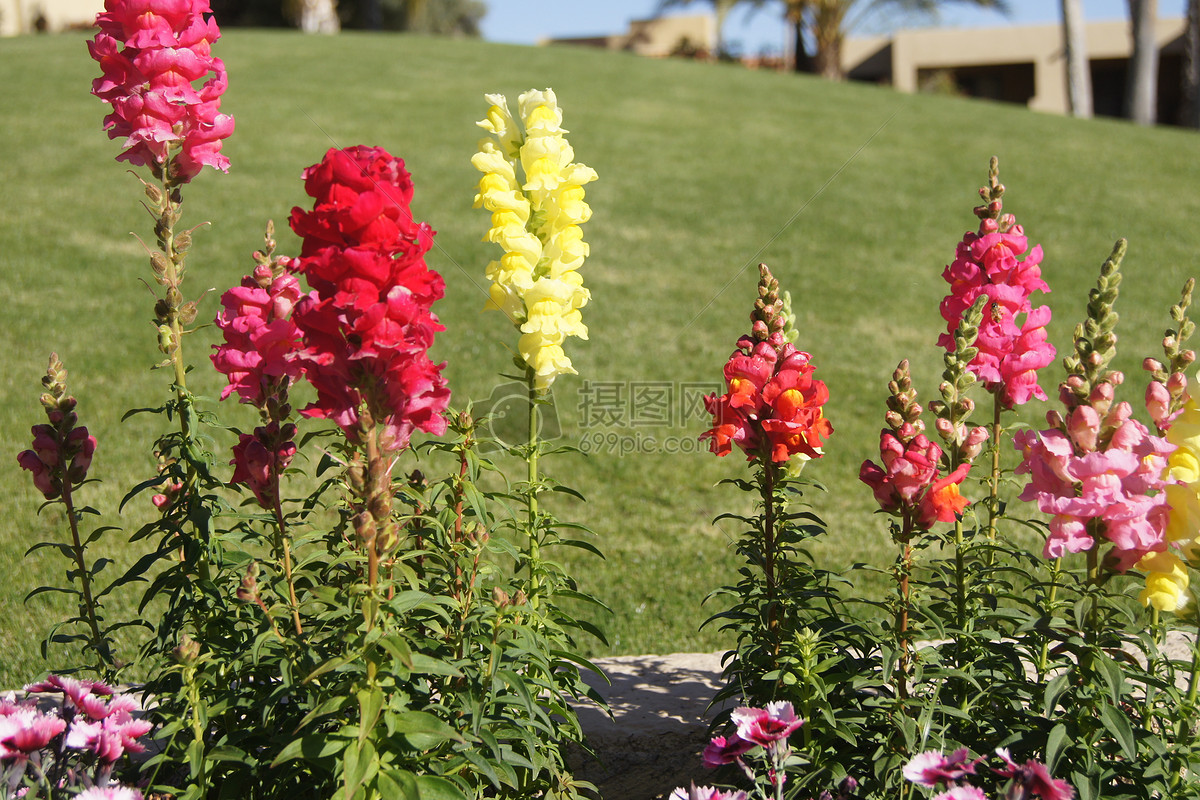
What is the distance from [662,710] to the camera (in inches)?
124

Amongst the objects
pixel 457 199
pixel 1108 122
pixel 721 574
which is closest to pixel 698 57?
pixel 1108 122

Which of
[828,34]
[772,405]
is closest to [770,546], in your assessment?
[772,405]

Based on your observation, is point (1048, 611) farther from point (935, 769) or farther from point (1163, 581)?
point (935, 769)

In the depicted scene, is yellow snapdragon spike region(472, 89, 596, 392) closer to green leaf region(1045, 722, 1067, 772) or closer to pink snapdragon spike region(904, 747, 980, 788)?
pink snapdragon spike region(904, 747, 980, 788)

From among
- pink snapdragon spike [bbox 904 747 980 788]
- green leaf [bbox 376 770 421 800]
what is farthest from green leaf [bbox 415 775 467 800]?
pink snapdragon spike [bbox 904 747 980 788]

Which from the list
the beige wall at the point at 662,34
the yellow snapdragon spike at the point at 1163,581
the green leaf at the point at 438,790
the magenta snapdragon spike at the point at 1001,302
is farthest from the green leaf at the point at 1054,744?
the beige wall at the point at 662,34

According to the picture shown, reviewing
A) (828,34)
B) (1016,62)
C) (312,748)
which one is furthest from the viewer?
(1016,62)

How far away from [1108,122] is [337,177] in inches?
763

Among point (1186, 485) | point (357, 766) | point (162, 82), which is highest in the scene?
point (162, 82)

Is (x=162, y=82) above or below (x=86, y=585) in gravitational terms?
above

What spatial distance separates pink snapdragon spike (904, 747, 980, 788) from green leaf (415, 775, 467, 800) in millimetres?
919

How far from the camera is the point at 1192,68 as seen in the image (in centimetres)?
1966

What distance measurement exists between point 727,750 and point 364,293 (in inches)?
51.7

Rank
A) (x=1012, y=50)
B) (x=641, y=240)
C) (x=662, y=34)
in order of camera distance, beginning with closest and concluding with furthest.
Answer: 1. (x=641, y=240)
2. (x=1012, y=50)
3. (x=662, y=34)
